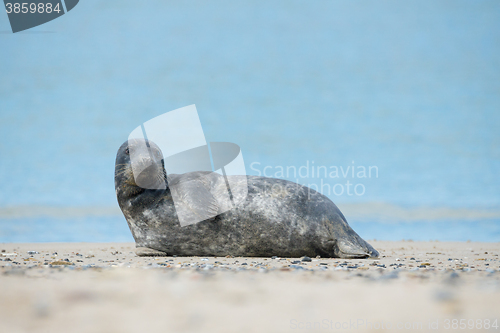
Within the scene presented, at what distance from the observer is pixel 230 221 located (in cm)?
545

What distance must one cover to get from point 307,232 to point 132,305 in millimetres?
3974

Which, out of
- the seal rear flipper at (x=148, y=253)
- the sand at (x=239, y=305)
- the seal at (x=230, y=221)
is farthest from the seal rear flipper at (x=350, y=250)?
the sand at (x=239, y=305)

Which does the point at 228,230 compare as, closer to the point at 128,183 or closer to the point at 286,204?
the point at 286,204

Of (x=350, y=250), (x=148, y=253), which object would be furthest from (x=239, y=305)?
(x=148, y=253)

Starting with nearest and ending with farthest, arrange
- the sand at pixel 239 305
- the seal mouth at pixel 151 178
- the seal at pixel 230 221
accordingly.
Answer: the sand at pixel 239 305
the seal at pixel 230 221
the seal mouth at pixel 151 178

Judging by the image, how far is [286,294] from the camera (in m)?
2.08

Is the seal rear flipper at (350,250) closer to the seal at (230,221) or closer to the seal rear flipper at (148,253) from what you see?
the seal at (230,221)

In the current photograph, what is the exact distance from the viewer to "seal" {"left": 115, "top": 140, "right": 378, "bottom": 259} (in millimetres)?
5449

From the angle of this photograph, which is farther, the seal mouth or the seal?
the seal mouth

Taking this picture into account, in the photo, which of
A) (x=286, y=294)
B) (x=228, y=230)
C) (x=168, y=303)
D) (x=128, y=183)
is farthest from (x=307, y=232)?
(x=168, y=303)

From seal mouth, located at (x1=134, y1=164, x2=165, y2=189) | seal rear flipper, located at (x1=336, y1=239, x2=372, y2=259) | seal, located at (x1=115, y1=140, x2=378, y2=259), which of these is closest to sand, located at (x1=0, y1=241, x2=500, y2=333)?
seal rear flipper, located at (x1=336, y1=239, x2=372, y2=259)

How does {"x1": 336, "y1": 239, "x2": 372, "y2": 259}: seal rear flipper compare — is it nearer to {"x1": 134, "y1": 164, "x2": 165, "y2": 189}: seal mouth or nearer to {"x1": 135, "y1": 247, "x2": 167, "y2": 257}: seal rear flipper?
{"x1": 135, "y1": 247, "x2": 167, "y2": 257}: seal rear flipper

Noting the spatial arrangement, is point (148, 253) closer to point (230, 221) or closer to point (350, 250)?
point (230, 221)

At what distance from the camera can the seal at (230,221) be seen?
5.45 meters
